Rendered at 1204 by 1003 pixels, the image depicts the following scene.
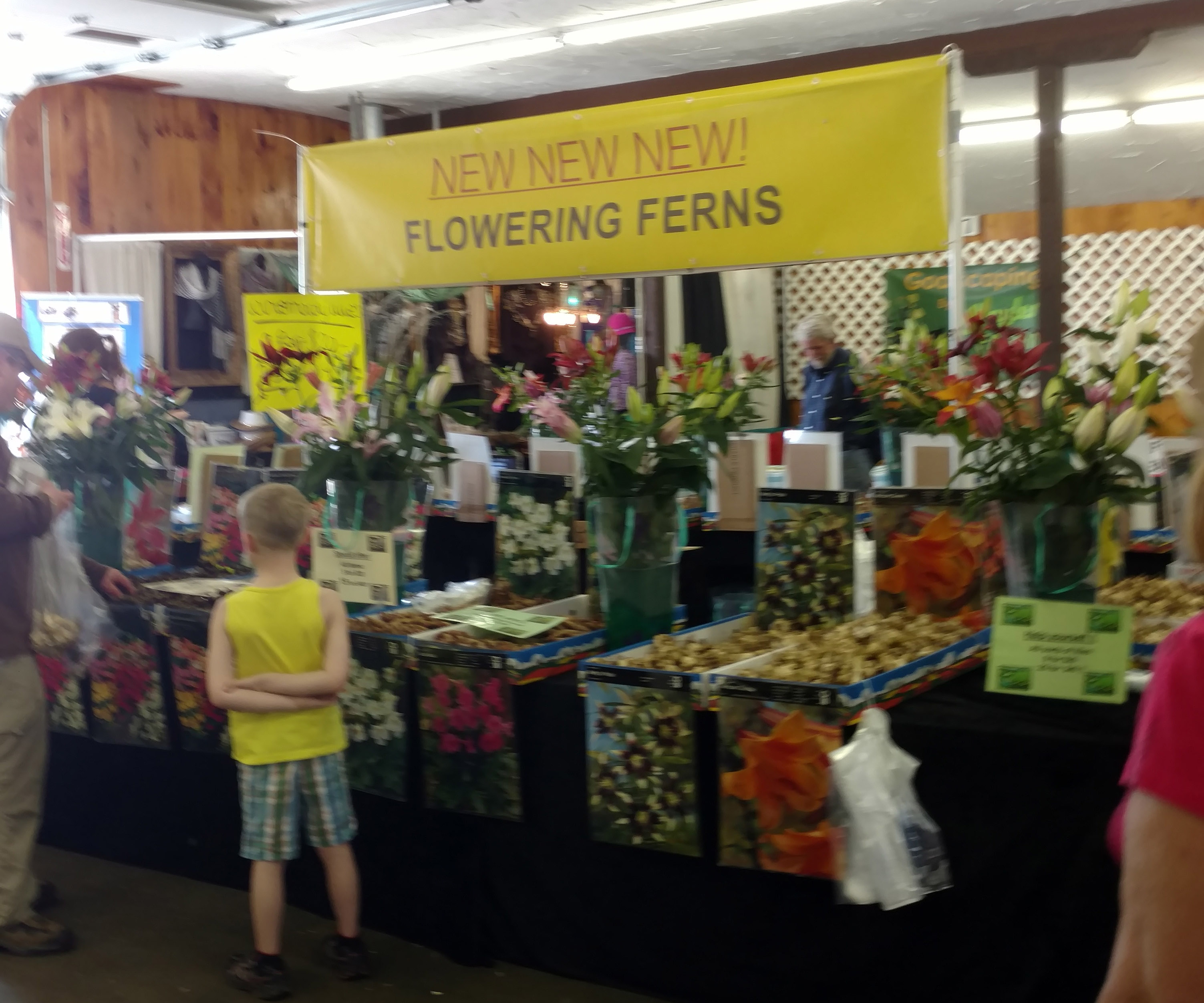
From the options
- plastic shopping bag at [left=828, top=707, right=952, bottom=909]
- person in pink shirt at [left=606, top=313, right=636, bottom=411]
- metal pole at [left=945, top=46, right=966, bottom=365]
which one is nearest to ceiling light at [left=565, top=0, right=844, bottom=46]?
person in pink shirt at [left=606, top=313, right=636, bottom=411]

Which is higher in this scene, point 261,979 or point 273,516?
point 273,516

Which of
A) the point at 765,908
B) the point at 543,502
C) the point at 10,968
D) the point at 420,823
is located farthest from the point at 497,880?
the point at 10,968

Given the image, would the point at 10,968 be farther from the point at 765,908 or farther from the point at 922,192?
the point at 922,192

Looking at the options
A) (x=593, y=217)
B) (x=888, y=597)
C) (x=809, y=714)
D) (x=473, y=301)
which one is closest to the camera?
(x=809, y=714)

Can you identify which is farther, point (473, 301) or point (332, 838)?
point (473, 301)

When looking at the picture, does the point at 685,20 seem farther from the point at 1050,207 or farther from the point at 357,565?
the point at 357,565

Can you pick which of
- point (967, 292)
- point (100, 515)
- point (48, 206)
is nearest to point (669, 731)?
point (100, 515)

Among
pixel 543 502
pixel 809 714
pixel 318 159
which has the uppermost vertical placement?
pixel 318 159

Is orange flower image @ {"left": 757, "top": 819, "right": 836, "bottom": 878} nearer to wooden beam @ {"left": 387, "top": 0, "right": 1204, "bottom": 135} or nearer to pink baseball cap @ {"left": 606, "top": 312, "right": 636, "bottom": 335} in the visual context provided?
pink baseball cap @ {"left": 606, "top": 312, "right": 636, "bottom": 335}

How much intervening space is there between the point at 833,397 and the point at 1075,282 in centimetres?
414

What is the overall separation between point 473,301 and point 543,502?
225 inches

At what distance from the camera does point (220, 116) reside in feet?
24.1

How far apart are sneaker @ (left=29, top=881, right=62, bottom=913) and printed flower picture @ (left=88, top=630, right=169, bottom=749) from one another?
1.15 ft

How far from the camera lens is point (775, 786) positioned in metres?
1.95
